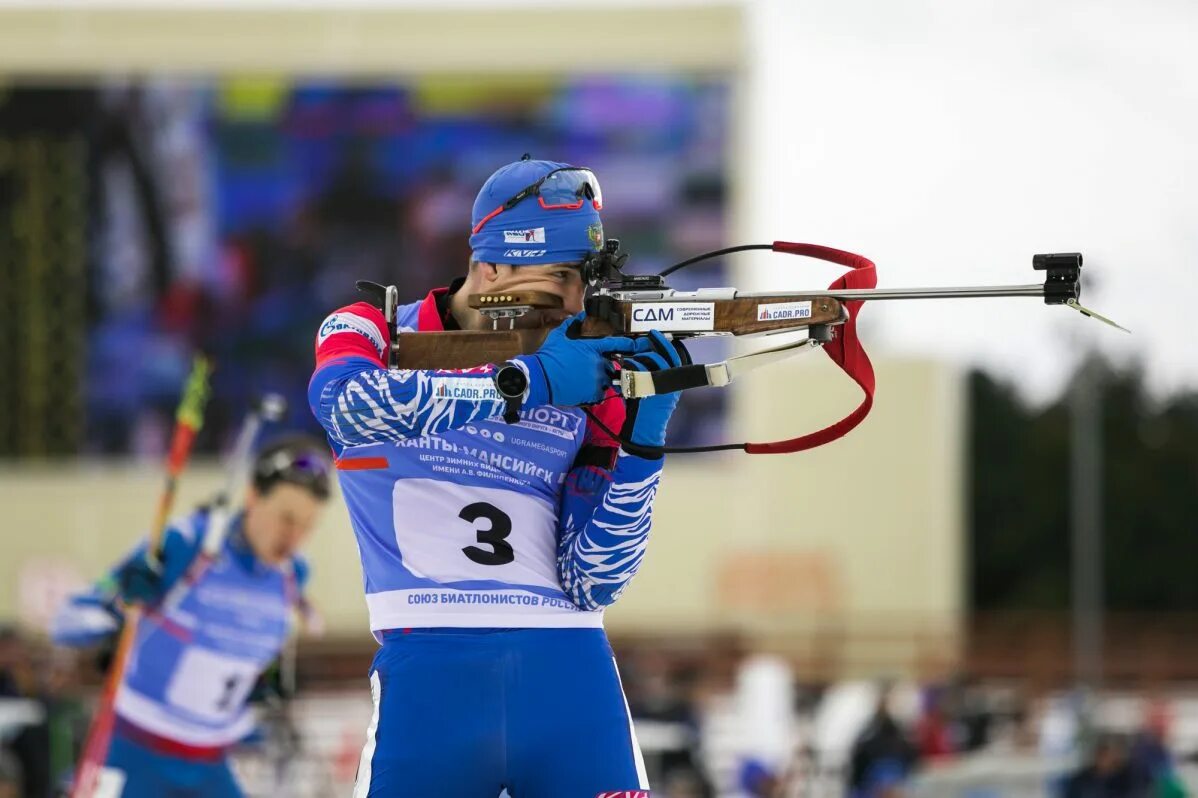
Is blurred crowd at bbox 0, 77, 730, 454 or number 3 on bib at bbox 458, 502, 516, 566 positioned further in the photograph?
blurred crowd at bbox 0, 77, 730, 454

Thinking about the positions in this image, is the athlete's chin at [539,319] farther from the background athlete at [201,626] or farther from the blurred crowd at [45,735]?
the blurred crowd at [45,735]

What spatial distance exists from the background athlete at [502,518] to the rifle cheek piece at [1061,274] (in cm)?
77

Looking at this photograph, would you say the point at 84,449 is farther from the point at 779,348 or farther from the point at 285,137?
the point at 779,348

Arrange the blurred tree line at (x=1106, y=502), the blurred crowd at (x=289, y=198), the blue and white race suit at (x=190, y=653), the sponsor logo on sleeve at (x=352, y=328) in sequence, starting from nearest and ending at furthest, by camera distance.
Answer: the sponsor logo on sleeve at (x=352, y=328), the blue and white race suit at (x=190, y=653), the blurred crowd at (x=289, y=198), the blurred tree line at (x=1106, y=502)

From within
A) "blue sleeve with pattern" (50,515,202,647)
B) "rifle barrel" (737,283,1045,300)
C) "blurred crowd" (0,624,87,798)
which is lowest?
"blurred crowd" (0,624,87,798)

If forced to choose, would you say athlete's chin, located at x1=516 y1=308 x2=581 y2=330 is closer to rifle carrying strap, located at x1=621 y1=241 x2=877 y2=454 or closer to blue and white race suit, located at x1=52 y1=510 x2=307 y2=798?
rifle carrying strap, located at x1=621 y1=241 x2=877 y2=454

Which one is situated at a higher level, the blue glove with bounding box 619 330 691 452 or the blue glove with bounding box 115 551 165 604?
the blue glove with bounding box 619 330 691 452

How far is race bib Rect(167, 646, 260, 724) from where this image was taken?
736 centimetres

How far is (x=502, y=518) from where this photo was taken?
14.5ft

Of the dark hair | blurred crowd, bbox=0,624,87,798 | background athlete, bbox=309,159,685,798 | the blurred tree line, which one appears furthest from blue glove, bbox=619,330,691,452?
the blurred tree line

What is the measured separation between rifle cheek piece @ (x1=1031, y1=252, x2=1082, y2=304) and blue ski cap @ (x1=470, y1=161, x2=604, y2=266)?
955 millimetres

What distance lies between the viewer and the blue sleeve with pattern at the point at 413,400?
415 cm

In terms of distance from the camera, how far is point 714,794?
12375 mm

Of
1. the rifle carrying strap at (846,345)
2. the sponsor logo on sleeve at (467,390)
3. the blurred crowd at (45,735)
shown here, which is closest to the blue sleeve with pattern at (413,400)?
the sponsor logo on sleeve at (467,390)
